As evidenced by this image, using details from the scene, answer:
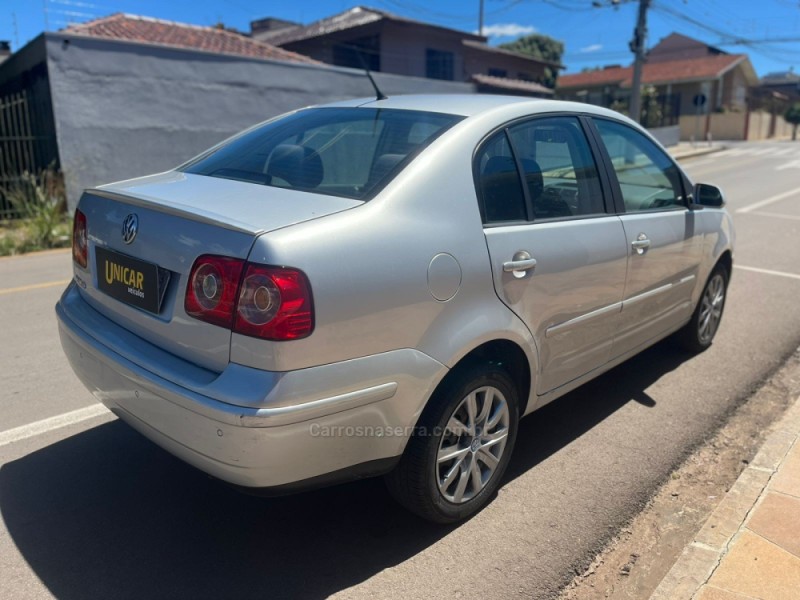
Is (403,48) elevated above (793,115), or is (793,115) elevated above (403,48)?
(403,48)

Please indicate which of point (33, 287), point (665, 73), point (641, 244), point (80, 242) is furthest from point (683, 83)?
point (80, 242)

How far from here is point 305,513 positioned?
10.1 feet

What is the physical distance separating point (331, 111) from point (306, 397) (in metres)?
1.86

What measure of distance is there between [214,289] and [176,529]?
1.19 m

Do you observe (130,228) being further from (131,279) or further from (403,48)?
(403,48)

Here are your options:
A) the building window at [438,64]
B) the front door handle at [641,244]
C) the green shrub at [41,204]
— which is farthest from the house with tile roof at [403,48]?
the front door handle at [641,244]

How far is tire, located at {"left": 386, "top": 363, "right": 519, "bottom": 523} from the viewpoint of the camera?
8.84 ft

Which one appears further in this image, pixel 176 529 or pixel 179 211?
pixel 176 529

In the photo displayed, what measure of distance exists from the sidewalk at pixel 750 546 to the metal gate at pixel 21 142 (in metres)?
11.3

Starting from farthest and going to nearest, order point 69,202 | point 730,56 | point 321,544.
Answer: point 730,56 → point 69,202 → point 321,544

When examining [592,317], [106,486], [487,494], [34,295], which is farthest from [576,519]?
[34,295]

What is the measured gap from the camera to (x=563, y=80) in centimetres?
5425

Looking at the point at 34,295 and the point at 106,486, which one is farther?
the point at 34,295

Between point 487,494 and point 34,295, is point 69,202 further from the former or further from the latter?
point 487,494
